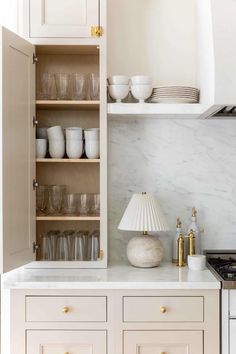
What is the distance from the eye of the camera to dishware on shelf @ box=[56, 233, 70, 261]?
275cm

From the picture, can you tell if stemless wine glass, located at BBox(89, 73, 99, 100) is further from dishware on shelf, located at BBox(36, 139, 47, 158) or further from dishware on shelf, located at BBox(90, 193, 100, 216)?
dishware on shelf, located at BBox(90, 193, 100, 216)

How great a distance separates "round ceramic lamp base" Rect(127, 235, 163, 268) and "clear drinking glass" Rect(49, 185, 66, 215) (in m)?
0.46

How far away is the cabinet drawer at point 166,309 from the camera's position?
236 cm

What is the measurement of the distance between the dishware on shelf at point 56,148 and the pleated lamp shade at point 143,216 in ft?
1.56

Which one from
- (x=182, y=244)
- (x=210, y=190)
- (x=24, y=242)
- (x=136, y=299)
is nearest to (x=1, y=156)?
(x=24, y=242)

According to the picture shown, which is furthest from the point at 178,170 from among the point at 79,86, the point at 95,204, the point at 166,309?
the point at 166,309

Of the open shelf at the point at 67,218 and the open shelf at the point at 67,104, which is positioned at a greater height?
the open shelf at the point at 67,104

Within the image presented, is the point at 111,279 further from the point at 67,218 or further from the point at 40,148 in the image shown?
the point at 40,148

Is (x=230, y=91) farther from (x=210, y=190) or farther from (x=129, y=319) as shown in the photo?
(x=129, y=319)

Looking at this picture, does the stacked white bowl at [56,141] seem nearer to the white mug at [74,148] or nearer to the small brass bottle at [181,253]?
the white mug at [74,148]

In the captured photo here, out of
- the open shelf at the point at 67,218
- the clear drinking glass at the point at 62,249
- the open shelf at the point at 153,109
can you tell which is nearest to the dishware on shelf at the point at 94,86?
the open shelf at the point at 153,109

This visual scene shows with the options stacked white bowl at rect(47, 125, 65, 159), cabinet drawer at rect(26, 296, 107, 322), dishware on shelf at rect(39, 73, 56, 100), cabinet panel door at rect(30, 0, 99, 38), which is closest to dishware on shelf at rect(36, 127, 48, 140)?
stacked white bowl at rect(47, 125, 65, 159)

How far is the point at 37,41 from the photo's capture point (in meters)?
2.65

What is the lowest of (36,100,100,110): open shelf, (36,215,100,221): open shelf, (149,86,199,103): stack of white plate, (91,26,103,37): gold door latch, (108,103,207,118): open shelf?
(36,215,100,221): open shelf
